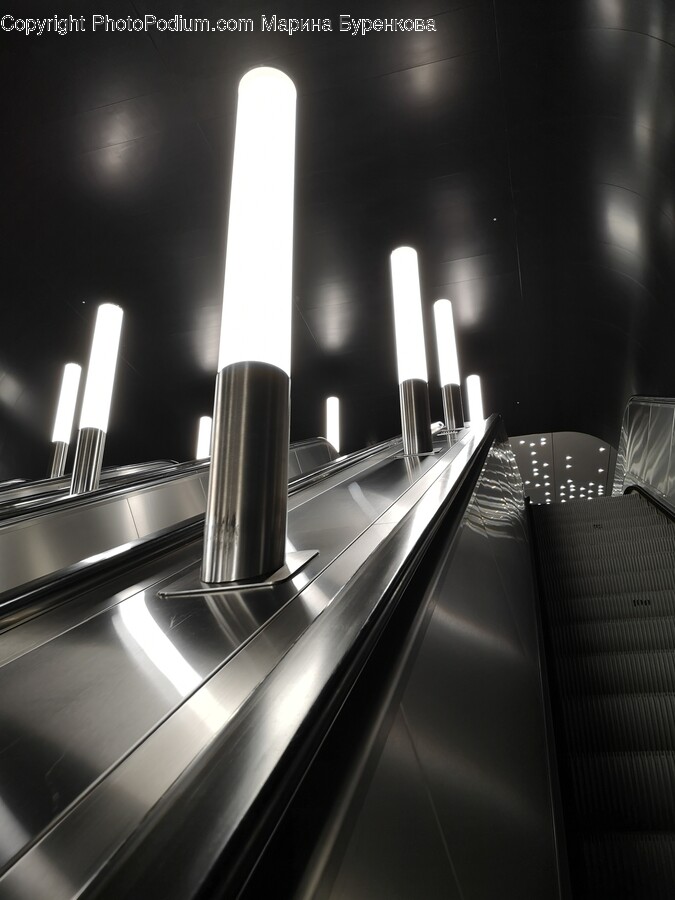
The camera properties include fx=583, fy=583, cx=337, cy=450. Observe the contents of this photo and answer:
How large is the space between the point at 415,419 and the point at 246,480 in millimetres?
3484

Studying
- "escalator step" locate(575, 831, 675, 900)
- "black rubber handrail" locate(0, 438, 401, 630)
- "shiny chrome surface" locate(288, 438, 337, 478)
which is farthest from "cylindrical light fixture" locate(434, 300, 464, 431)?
"escalator step" locate(575, 831, 675, 900)

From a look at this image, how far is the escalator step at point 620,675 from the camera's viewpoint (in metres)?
2.41

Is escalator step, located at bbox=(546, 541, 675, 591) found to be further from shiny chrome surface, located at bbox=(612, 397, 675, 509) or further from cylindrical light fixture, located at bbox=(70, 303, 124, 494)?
cylindrical light fixture, located at bbox=(70, 303, 124, 494)

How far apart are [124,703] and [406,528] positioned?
0.78 meters

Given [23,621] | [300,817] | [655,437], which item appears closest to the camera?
[300,817]

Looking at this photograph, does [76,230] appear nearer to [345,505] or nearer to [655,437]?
[345,505]

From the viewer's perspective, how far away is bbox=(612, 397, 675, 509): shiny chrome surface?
6418 mm

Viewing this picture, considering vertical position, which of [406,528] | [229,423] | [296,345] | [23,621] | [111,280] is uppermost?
[111,280]

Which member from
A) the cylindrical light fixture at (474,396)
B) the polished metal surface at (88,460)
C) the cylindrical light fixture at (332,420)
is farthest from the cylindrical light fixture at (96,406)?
the cylindrical light fixture at (474,396)

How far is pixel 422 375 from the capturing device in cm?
479

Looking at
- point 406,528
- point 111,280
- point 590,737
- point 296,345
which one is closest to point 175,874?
point 406,528

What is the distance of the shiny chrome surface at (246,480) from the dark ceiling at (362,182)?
Answer: 16.9 feet

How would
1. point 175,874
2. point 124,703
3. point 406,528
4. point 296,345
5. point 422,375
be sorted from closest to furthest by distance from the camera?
point 175,874 → point 124,703 → point 406,528 → point 422,375 → point 296,345

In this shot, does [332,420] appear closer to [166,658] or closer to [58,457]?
[58,457]
